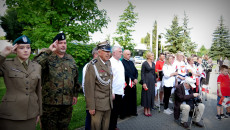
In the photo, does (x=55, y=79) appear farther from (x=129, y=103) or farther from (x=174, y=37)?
(x=174, y=37)

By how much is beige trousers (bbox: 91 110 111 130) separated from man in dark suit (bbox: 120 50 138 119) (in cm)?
230

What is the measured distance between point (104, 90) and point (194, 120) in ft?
12.6

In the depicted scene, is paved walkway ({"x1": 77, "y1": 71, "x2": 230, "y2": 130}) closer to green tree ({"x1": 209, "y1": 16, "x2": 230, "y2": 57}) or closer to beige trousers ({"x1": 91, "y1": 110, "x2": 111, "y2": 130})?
beige trousers ({"x1": 91, "y1": 110, "x2": 111, "y2": 130})

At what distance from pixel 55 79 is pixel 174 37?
137ft

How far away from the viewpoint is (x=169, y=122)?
5.12 m

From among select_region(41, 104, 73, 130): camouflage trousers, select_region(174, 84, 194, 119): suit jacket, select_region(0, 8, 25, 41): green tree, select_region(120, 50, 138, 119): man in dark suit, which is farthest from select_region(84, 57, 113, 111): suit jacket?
select_region(0, 8, 25, 41): green tree

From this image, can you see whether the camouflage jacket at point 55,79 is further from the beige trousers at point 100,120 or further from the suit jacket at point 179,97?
the suit jacket at point 179,97

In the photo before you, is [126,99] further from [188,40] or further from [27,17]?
[188,40]

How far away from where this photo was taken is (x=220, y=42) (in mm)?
36969

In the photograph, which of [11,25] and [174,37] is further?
[174,37]

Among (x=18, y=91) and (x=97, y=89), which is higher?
(x=18, y=91)

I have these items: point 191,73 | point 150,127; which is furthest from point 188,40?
point 150,127

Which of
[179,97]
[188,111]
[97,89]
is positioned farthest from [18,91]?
[188,111]

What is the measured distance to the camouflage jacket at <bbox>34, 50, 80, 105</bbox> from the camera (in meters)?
2.55
